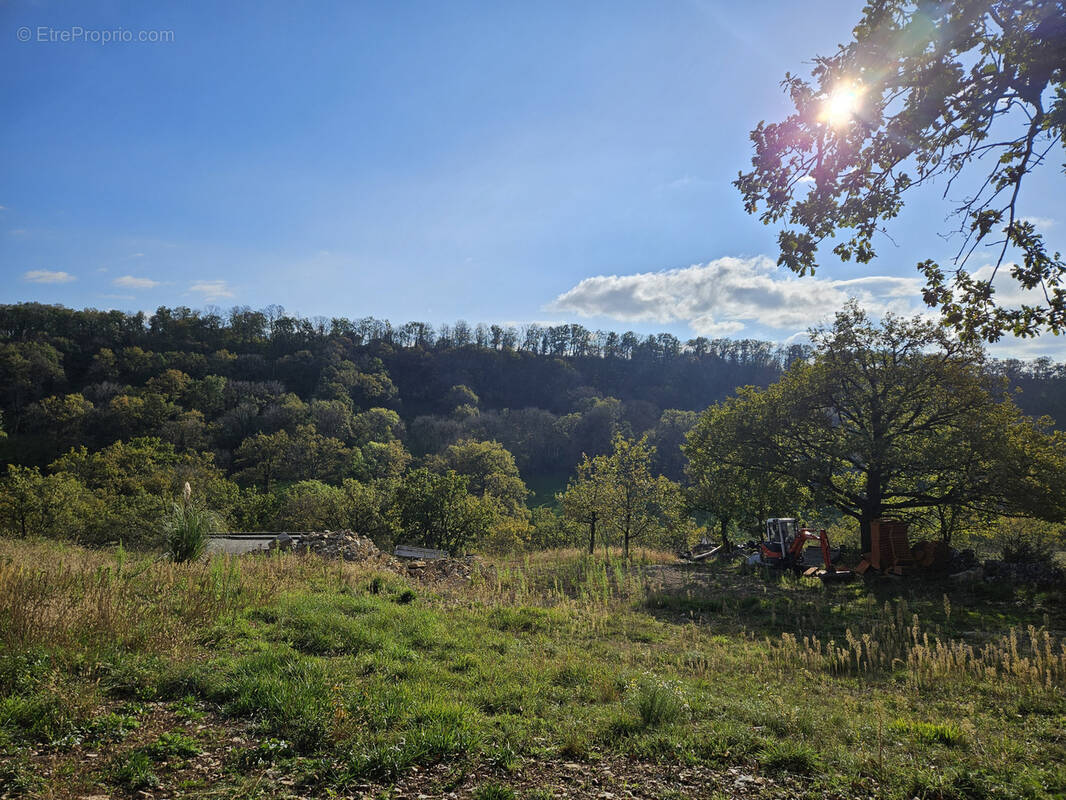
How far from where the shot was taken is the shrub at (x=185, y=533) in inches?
363

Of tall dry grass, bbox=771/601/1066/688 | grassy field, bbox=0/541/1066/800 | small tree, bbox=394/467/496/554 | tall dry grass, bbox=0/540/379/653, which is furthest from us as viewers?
small tree, bbox=394/467/496/554

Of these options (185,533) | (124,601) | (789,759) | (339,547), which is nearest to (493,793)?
(789,759)

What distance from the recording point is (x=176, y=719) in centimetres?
431

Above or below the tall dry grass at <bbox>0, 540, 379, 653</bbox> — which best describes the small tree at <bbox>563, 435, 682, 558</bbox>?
below

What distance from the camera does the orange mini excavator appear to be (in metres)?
17.5

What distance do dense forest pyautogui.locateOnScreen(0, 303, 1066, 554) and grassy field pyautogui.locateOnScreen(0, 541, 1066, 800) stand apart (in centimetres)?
1976

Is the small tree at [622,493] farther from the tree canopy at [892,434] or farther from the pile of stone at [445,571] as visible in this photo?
the pile of stone at [445,571]

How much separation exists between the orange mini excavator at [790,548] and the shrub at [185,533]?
17.3 meters

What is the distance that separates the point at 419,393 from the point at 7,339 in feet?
195

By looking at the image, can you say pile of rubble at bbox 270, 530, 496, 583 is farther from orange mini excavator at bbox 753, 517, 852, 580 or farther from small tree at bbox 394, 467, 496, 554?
small tree at bbox 394, 467, 496, 554

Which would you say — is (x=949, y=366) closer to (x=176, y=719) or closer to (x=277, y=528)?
(x=176, y=719)

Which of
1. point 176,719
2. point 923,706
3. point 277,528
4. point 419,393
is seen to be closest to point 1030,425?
point 923,706

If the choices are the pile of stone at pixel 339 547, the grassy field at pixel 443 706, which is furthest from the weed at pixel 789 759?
the pile of stone at pixel 339 547

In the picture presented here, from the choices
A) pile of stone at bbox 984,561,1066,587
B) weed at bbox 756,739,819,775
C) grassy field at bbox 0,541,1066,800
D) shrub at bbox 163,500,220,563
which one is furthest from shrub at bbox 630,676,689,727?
pile of stone at bbox 984,561,1066,587
